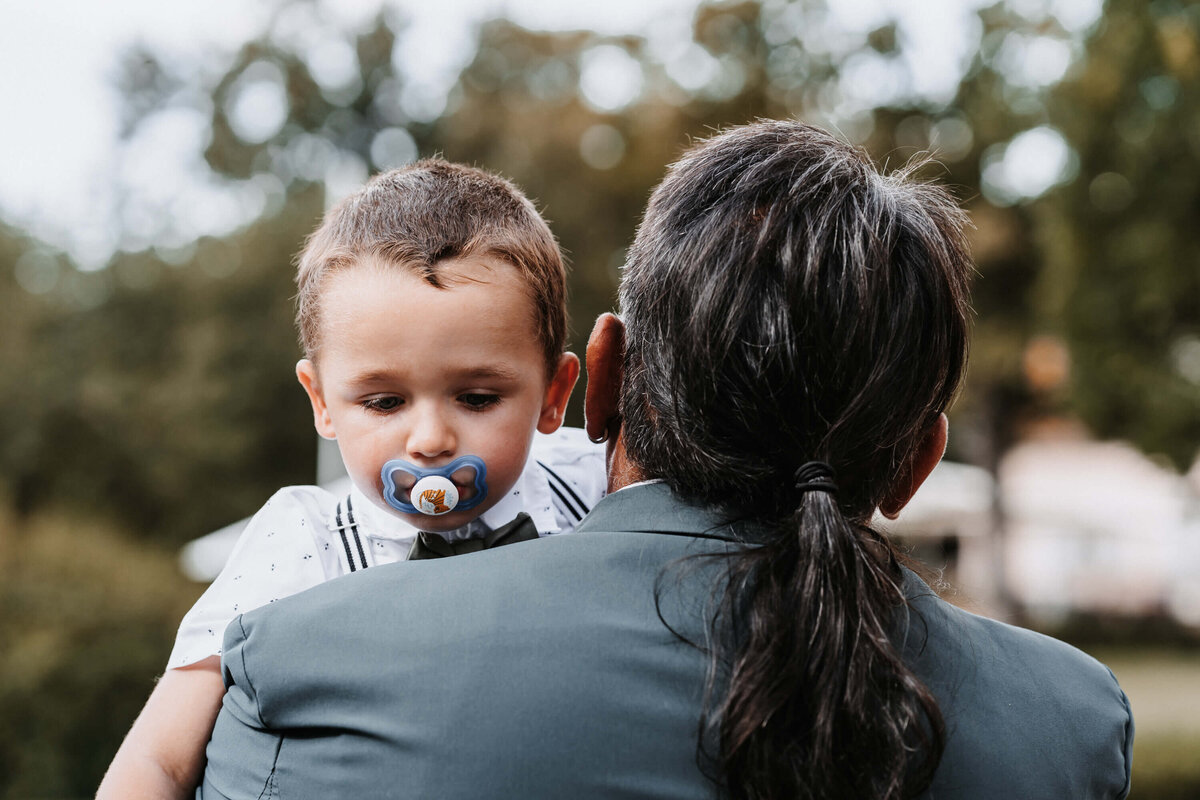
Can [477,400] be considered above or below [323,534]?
above

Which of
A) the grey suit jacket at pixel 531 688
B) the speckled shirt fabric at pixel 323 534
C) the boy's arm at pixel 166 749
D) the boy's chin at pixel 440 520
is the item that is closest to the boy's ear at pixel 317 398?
the speckled shirt fabric at pixel 323 534

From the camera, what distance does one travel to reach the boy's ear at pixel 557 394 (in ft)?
6.68

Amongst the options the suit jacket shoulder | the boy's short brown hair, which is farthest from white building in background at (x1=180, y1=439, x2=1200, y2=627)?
the suit jacket shoulder

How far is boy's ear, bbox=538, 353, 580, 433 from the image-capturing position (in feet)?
6.68

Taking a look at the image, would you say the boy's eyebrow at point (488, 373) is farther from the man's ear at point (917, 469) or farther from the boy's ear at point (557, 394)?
the man's ear at point (917, 469)

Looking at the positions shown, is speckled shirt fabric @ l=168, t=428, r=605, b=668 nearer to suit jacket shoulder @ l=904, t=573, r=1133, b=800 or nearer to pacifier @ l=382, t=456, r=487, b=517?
pacifier @ l=382, t=456, r=487, b=517

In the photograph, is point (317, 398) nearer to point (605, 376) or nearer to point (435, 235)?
point (435, 235)

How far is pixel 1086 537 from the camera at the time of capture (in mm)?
29812

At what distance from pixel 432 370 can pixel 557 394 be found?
33 cm

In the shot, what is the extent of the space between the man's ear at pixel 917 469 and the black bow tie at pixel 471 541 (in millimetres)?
613

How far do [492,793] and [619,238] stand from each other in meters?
17.3

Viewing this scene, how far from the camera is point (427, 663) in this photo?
1.22 metres

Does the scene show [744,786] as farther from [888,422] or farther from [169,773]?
[169,773]

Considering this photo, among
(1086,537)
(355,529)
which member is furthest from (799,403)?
(1086,537)
